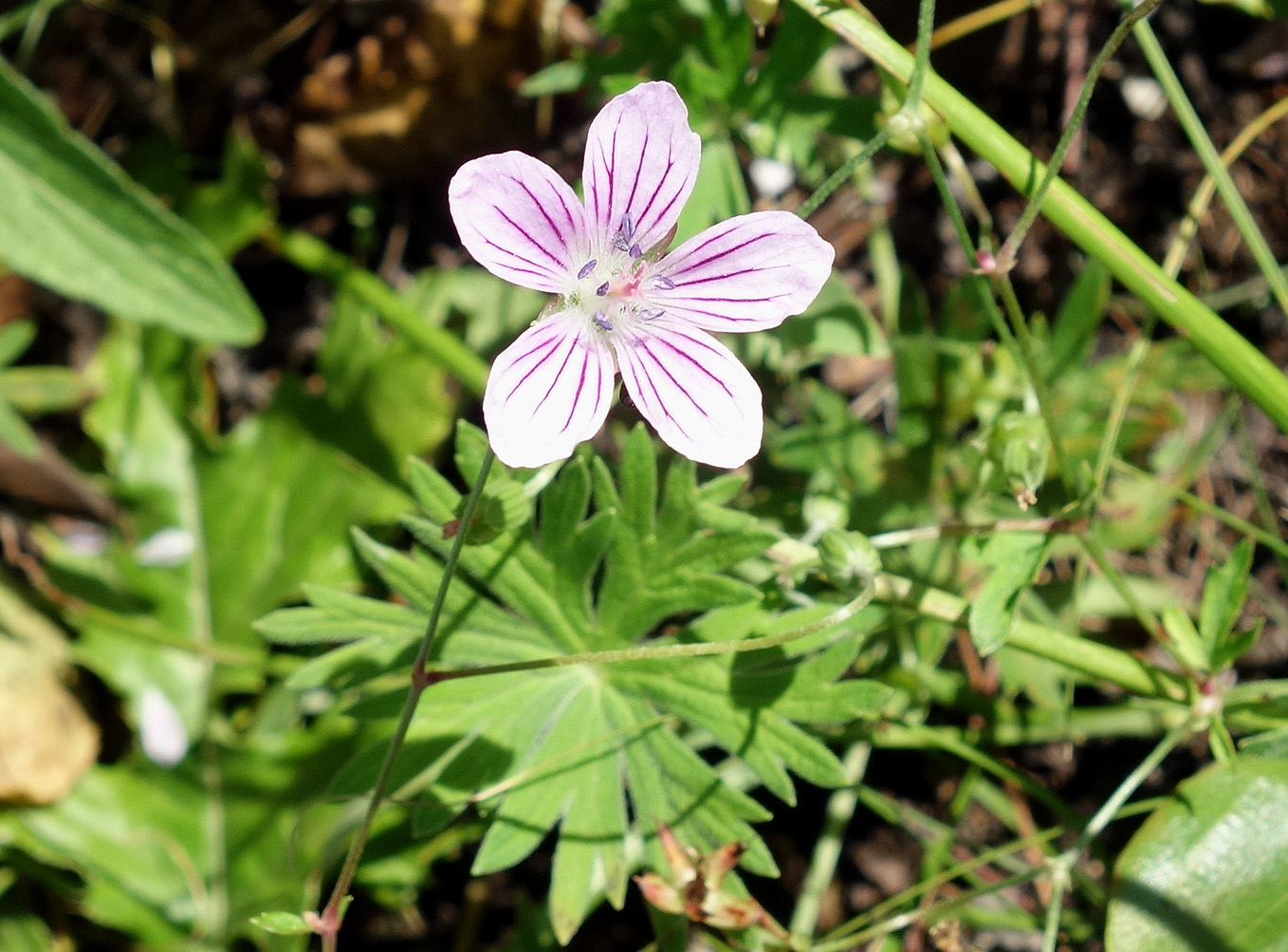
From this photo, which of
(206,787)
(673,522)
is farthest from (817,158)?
(206,787)

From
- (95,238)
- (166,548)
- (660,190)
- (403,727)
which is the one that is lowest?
(166,548)

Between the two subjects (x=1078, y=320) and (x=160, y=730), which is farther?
(x=160, y=730)

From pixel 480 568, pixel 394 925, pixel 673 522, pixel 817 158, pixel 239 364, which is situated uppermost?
pixel 817 158

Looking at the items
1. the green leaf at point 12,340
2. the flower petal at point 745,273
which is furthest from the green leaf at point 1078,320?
the green leaf at point 12,340

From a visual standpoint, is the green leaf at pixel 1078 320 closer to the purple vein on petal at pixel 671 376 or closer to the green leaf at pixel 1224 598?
the green leaf at pixel 1224 598

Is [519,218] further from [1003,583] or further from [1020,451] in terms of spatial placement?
[1003,583]

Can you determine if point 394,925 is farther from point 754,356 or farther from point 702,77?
point 702,77

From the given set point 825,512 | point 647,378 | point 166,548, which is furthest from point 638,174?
point 166,548
